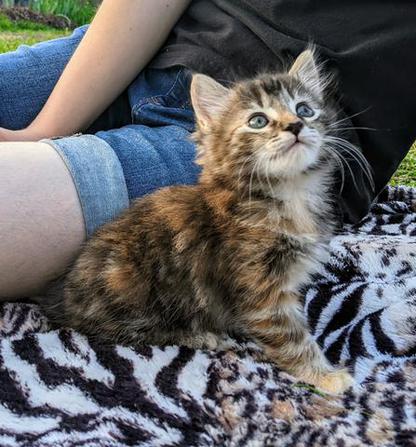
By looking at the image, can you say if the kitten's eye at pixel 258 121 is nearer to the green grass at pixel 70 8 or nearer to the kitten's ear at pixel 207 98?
the kitten's ear at pixel 207 98

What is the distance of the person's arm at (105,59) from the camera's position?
2127mm

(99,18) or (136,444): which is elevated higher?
(99,18)

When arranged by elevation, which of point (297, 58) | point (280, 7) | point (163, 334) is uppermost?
point (280, 7)

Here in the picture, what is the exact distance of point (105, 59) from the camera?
2.14 meters

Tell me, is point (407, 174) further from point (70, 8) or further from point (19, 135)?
point (70, 8)

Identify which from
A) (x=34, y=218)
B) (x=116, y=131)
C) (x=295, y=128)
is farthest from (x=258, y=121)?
(x=34, y=218)

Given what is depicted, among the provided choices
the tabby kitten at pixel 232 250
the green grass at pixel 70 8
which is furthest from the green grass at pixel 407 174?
the green grass at pixel 70 8

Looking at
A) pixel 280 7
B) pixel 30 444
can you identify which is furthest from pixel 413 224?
pixel 30 444

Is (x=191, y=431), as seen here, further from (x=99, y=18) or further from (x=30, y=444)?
(x=99, y=18)

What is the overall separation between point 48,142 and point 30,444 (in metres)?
0.93

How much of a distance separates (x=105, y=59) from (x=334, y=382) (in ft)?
4.32

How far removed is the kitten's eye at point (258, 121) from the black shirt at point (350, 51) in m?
0.37

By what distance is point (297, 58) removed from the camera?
6.30 ft

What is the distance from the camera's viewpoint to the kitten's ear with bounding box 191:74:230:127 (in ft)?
5.97
